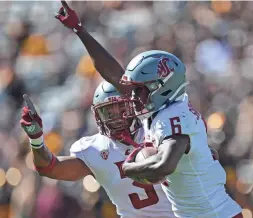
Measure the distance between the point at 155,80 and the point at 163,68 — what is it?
0.25ft

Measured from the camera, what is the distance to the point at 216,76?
5734mm

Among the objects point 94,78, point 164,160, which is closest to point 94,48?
point 164,160

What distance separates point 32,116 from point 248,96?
2.15 metres

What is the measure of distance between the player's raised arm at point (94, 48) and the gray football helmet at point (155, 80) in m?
1.08

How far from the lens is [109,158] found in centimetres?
399

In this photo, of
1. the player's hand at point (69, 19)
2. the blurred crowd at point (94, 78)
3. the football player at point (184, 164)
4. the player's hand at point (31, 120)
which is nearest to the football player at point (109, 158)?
the player's hand at point (31, 120)

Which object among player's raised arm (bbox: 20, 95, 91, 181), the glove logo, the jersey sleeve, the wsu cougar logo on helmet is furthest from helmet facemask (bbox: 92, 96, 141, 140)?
the wsu cougar logo on helmet

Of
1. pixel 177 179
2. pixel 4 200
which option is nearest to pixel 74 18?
pixel 177 179

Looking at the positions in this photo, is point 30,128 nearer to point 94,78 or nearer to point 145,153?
point 145,153

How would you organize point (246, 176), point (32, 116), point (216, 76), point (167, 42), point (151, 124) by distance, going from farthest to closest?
point (167, 42), point (216, 76), point (246, 176), point (32, 116), point (151, 124)

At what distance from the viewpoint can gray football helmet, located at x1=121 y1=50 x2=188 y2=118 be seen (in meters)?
3.12

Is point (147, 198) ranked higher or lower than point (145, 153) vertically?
lower

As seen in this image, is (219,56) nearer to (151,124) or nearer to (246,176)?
(246,176)

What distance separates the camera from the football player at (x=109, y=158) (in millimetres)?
3916
